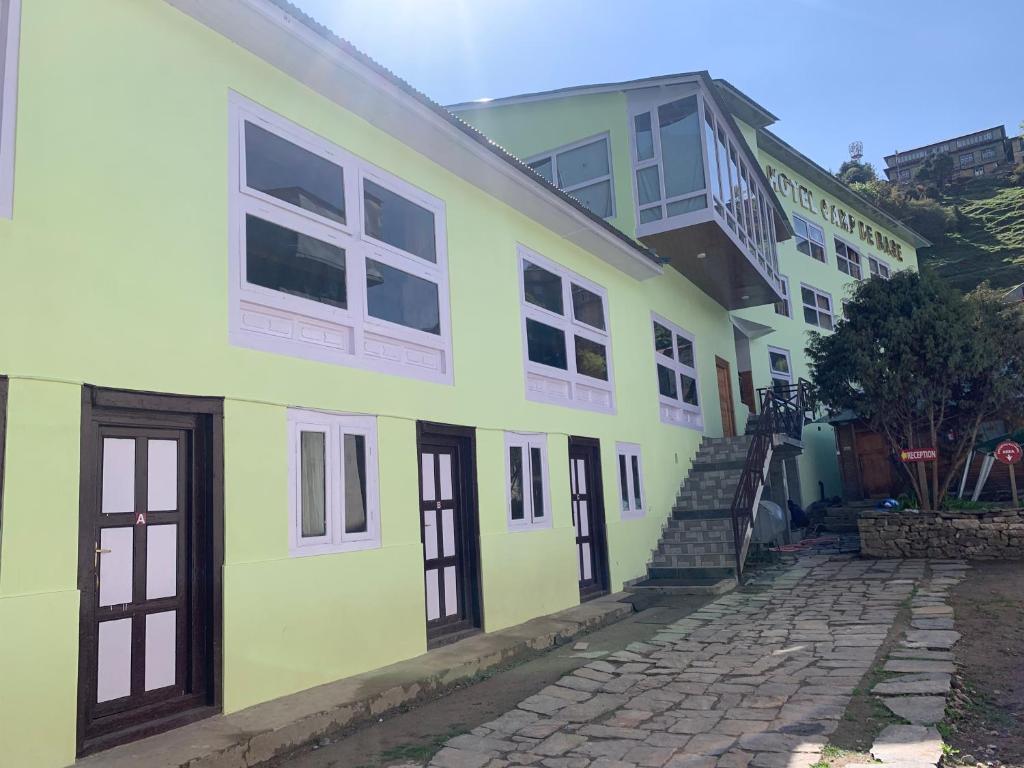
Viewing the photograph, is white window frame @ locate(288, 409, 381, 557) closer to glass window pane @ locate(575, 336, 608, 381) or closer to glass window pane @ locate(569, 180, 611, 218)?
glass window pane @ locate(575, 336, 608, 381)

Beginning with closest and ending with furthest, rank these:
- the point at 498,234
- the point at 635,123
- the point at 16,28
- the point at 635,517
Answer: the point at 16,28, the point at 498,234, the point at 635,517, the point at 635,123

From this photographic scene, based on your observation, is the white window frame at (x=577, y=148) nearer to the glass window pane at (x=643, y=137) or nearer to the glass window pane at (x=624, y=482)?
the glass window pane at (x=643, y=137)

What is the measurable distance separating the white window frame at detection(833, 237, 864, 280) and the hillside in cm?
1395

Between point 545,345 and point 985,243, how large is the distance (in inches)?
1826

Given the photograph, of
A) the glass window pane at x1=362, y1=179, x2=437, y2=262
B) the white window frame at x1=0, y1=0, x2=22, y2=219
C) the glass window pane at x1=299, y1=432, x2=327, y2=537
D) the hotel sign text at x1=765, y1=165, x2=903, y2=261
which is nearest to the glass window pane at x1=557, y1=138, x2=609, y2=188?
the glass window pane at x1=362, y1=179, x2=437, y2=262

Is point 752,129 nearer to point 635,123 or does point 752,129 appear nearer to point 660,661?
point 635,123

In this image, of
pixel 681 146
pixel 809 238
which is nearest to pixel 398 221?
pixel 681 146

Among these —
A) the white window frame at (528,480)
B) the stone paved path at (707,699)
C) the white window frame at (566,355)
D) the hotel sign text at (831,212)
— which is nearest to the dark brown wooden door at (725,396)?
the white window frame at (566,355)

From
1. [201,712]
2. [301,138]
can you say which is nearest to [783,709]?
[201,712]

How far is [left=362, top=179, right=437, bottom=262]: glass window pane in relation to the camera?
692cm

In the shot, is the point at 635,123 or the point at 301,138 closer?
the point at 301,138

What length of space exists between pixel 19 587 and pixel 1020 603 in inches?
380

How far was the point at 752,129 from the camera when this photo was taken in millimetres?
21359

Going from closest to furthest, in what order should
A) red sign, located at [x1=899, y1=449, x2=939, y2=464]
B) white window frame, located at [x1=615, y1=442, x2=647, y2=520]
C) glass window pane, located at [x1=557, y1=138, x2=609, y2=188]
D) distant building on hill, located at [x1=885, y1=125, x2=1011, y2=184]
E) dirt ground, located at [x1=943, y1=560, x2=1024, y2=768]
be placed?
dirt ground, located at [x1=943, y1=560, x2=1024, y2=768], white window frame, located at [x1=615, y1=442, x2=647, y2=520], red sign, located at [x1=899, y1=449, x2=939, y2=464], glass window pane, located at [x1=557, y1=138, x2=609, y2=188], distant building on hill, located at [x1=885, y1=125, x2=1011, y2=184]
